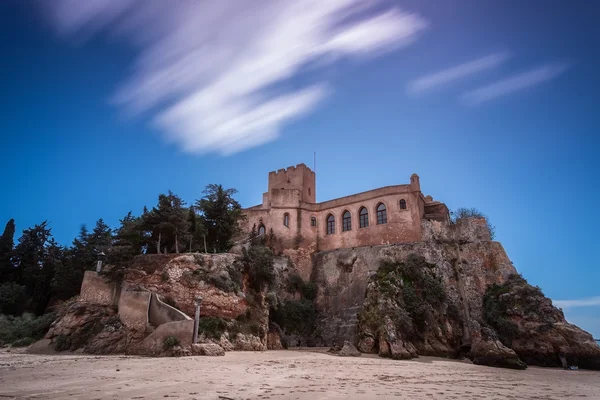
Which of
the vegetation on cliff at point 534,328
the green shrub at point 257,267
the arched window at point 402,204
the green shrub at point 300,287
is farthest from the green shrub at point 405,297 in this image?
the green shrub at point 257,267

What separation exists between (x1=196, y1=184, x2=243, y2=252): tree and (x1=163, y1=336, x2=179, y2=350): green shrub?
13041 mm

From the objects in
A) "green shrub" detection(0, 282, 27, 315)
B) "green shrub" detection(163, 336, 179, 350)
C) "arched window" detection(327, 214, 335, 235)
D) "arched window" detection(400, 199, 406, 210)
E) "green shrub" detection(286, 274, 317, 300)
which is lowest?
"green shrub" detection(163, 336, 179, 350)

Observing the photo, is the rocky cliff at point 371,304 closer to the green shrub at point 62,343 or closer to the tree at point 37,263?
the green shrub at point 62,343

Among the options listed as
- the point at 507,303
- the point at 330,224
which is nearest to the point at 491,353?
the point at 507,303

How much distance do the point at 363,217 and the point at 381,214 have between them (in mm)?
1789

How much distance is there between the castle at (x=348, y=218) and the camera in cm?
3155

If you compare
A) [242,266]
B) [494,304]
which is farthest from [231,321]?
[494,304]

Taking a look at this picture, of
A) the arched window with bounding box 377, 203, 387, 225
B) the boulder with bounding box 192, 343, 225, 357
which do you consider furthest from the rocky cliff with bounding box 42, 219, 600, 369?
the arched window with bounding box 377, 203, 387, 225

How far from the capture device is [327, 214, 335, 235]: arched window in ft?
114

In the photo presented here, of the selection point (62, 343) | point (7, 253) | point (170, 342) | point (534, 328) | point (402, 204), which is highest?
point (402, 204)

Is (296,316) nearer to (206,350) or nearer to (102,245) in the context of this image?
(206,350)

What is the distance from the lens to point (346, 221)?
1358 inches

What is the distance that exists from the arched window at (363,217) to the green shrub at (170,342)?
20727 mm

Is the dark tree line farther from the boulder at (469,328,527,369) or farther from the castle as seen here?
the boulder at (469,328,527,369)
